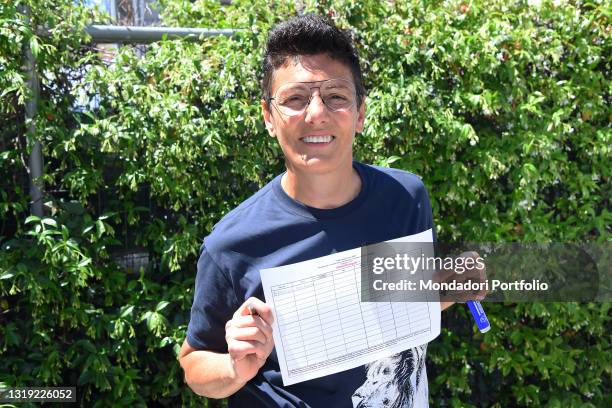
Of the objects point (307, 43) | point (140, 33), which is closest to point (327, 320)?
point (307, 43)

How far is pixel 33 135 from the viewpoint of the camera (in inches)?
124

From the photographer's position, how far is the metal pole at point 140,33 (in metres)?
3.38

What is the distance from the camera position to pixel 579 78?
3729 millimetres

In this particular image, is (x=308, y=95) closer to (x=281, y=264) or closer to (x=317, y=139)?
(x=317, y=139)

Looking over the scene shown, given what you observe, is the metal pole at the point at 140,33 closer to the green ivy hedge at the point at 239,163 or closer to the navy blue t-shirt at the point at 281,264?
the green ivy hedge at the point at 239,163

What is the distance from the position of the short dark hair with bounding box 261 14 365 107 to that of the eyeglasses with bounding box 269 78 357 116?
7cm

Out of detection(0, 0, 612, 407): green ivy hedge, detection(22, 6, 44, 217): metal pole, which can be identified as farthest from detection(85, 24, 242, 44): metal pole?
detection(22, 6, 44, 217): metal pole

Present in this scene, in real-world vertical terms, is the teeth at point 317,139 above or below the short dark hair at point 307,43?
below

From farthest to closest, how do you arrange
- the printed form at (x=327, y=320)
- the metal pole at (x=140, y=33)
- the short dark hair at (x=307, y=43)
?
the metal pole at (x=140, y=33), the short dark hair at (x=307, y=43), the printed form at (x=327, y=320)

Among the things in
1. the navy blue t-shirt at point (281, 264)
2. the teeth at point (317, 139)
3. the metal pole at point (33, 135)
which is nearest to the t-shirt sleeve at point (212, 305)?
the navy blue t-shirt at point (281, 264)

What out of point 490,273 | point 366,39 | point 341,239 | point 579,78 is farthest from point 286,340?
point 579,78

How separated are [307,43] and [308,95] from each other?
0.14m

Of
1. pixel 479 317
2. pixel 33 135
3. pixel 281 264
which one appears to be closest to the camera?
pixel 281 264

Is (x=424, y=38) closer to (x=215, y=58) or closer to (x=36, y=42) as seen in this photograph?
(x=215, y=58)
